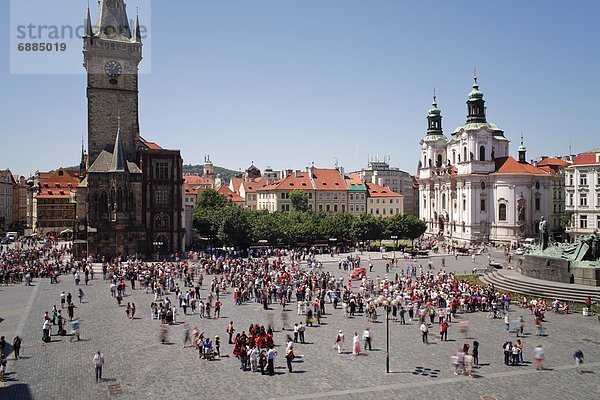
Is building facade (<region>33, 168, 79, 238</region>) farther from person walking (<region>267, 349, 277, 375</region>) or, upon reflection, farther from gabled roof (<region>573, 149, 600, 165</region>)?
person walking (<region>267, 349, 277, 375</region>)

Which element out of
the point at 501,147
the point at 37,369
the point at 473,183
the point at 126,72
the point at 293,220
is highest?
the point at 126,72

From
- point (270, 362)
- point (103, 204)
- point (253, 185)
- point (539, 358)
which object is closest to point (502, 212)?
point (253, 185)

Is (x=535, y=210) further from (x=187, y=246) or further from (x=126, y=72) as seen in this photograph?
(x=126, y=72)

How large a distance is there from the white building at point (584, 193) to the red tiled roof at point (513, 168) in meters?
6.73

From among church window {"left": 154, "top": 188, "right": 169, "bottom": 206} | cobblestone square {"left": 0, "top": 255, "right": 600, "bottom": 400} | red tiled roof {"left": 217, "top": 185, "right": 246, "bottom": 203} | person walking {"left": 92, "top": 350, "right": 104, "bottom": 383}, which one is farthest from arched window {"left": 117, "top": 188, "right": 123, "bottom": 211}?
red tiled roof {"left": 217, "top": 185, "right": 246, "bottom": 203}

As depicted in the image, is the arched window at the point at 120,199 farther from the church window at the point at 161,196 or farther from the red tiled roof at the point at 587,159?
the red tiled roof at the point at 587,159

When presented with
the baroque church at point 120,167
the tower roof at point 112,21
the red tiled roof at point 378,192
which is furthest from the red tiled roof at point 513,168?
the tower roof at point 112,21

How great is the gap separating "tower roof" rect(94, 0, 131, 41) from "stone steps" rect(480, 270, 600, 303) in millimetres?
46745

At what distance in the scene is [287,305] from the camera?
32219 mm

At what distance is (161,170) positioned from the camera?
58.7 metres

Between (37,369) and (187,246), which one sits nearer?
(37,369)

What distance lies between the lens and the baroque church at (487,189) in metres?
75.9

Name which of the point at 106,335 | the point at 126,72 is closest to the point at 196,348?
the point at 106,335

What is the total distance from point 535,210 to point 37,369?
7098cm
